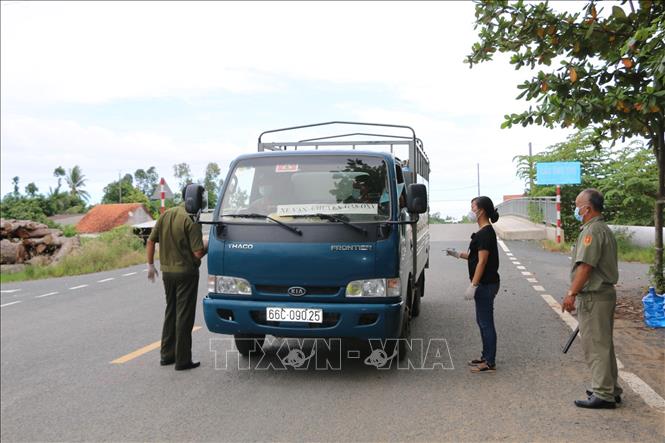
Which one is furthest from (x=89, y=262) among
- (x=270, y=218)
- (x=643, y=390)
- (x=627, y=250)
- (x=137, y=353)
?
(x=643, y=390)

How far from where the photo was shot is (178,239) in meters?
6.37

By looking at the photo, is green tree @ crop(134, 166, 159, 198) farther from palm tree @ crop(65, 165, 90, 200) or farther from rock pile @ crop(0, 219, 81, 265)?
rock pile @ crop(0, 219, 81, 265)

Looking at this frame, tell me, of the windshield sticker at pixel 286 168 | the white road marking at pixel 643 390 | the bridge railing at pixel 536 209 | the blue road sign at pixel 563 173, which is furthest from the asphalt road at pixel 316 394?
the blue road sign at pixel 563 173

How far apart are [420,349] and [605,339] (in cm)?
256

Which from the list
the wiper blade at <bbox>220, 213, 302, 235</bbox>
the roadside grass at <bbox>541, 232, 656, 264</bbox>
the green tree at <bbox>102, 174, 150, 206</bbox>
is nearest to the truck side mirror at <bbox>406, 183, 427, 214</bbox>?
the wiper blade at <bbox>220, 213, 302, 235</bbox>

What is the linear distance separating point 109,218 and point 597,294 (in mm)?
72803

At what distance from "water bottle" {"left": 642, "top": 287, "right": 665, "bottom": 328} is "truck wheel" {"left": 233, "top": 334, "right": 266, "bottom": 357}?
482 centimetres

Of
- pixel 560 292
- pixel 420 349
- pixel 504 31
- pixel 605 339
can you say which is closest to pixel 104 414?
pixel 420 349

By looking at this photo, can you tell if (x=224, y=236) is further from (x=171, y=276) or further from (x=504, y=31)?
(x=504, y=31)

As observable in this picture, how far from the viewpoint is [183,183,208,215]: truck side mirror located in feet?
19.3

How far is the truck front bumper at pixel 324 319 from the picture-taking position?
5.49 m

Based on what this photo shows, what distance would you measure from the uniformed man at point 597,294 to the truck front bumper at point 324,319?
1550mm

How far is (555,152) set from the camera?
31344 millimetres

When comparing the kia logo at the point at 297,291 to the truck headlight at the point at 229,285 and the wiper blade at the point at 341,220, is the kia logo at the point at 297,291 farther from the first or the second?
the wiper blade at the point at 341,220
